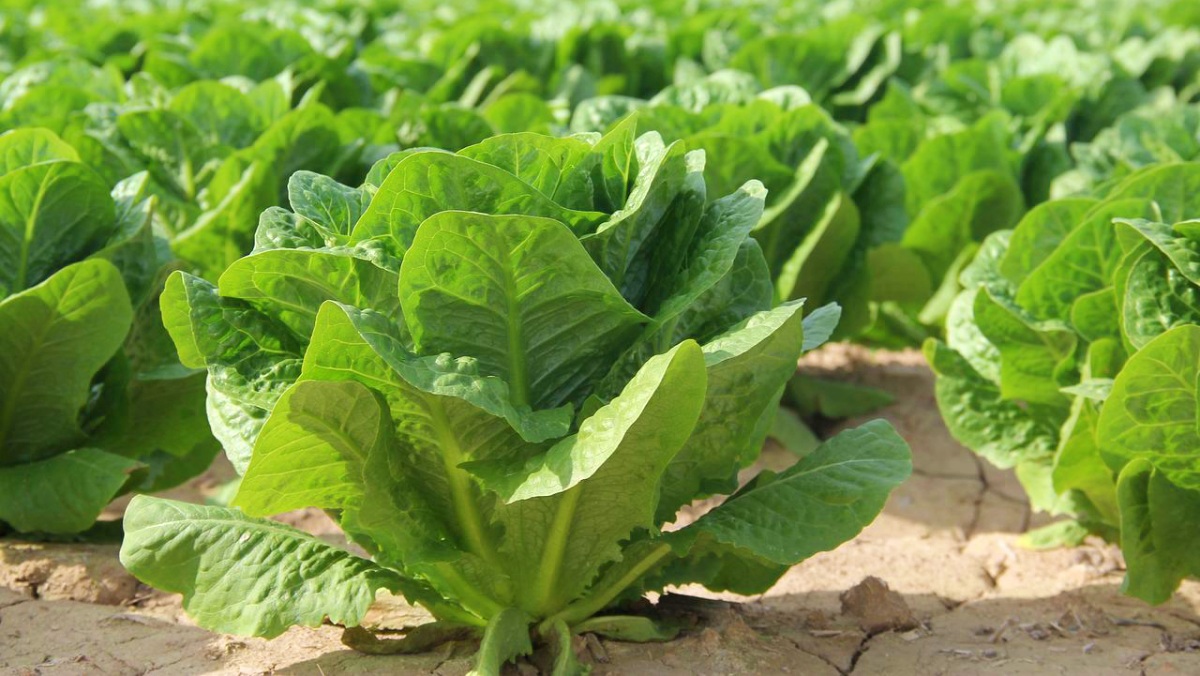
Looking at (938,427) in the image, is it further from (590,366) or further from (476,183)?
(476,183)

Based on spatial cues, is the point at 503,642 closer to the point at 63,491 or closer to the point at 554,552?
the point at 554,552

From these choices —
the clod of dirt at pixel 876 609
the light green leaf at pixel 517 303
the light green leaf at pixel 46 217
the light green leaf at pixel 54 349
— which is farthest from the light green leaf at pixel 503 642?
the light green leaf at pixel 46 217

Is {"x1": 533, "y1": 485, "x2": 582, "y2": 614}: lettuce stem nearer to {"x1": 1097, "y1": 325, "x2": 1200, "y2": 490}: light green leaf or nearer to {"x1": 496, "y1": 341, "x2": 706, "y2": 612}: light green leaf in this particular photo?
{"x1": 496, "y1": 341, "x2": 706, "y2": 612}: light green leaf

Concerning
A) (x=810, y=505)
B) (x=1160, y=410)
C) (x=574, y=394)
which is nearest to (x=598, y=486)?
(x=574, y=394)

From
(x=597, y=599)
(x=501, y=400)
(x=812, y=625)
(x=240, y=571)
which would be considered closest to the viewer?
(x=501, y=400)

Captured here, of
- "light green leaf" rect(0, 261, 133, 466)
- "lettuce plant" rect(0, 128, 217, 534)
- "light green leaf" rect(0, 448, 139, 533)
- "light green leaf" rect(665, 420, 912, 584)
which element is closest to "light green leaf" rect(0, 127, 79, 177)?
"lettuce plant" rect(0, 128, 217, 534)
